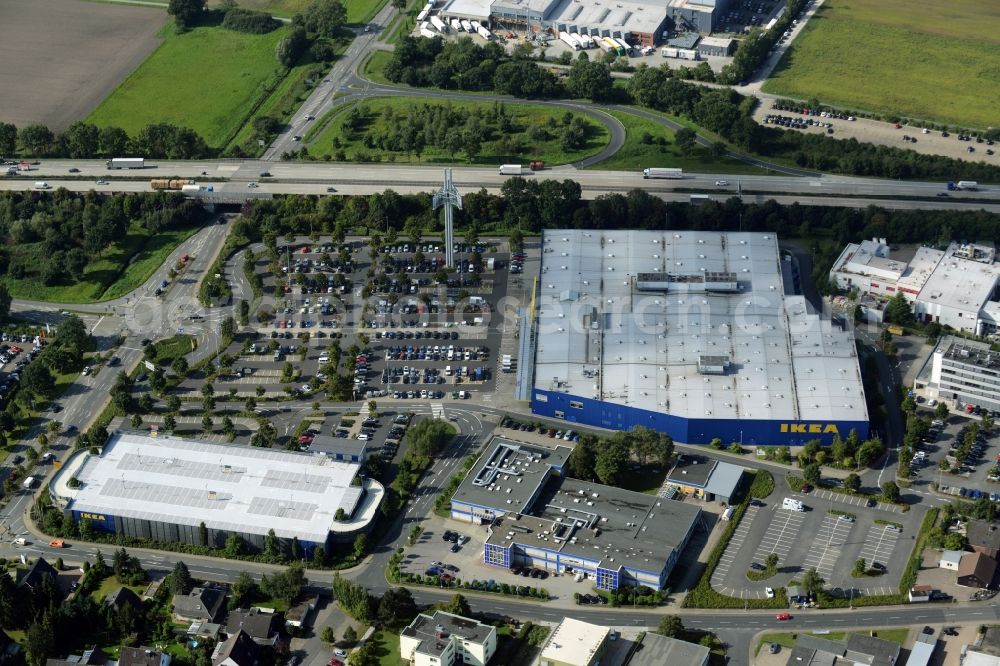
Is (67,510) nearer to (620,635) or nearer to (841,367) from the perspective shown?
(620,635)

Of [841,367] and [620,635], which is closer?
[620,635]

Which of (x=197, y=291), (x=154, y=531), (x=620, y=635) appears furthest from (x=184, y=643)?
(x=197, y=291)

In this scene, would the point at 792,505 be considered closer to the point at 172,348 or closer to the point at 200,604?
the point at 200,604

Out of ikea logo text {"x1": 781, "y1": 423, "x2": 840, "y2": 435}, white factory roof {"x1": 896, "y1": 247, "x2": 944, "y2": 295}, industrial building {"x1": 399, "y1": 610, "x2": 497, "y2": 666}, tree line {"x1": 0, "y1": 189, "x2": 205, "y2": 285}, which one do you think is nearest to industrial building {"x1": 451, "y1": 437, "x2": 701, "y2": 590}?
industrial building {"x1": 399, "y1": 610, "x2": 497, "y2": 666}

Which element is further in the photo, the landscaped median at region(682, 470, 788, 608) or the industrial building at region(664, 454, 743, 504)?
the industrial building at region(664, 454, 743, 504)

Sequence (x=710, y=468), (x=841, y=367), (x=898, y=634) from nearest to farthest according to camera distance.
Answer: (x=898, y=634) < (x=710, y=468) < (x=841, y=367)

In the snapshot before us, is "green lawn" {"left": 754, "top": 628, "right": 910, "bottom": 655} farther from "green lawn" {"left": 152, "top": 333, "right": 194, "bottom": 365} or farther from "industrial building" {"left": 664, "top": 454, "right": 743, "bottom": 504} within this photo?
"green lawn" {"left": 152, "top": 333, "right": 194, "bottom": 365}

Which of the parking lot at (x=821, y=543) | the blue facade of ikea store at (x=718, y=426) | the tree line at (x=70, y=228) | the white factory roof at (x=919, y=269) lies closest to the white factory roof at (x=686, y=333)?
the blue facade of ikea store at (x=718, y=426)
